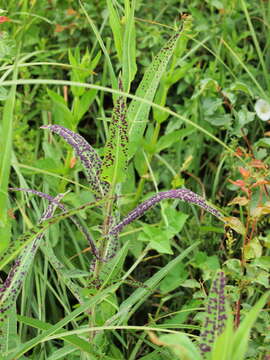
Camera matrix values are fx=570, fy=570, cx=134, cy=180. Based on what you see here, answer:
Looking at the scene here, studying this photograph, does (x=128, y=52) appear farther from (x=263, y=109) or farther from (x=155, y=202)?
(x=263, y=109)

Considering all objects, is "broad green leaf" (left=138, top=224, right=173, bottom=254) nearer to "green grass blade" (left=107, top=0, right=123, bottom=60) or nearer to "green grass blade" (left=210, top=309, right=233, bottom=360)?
"green grass blade" (left=107, top=0, right=123, bottom=60)

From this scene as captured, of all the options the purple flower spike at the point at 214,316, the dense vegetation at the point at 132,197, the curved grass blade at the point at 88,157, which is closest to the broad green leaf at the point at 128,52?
the dense vegetation at the point at 132,197

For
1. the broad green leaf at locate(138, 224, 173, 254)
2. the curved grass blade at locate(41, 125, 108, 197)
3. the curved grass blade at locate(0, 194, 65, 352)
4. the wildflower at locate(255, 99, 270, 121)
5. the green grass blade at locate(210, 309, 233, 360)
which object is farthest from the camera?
the wildflower at locate(255, 99, 270, 121)

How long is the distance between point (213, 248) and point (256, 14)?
3.43ft

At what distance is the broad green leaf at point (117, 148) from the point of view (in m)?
1.05

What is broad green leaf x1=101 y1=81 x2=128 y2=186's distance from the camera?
1050 mm

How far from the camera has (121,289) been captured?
161 centimetres

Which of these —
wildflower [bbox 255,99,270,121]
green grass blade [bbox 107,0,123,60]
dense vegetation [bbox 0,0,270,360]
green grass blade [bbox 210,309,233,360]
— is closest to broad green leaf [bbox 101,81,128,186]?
dense vegetation [bbox 0,0,270,360]

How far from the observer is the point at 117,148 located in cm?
106

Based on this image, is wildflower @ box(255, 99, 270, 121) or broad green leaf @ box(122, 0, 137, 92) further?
wildflower @ box(255, 99, 270, 121)

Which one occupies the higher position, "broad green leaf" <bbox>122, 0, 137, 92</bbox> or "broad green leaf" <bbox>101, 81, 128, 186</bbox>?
"broad green leaf" <bbox>122, 0, 137, 92</bbox>

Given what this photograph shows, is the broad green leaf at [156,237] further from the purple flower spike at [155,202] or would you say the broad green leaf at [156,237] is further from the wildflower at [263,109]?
the wildflower at [263,109]

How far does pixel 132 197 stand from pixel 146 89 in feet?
1.82

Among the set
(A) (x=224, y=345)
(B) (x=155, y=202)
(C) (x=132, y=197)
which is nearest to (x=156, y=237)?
(C) (x=132, y=197)
